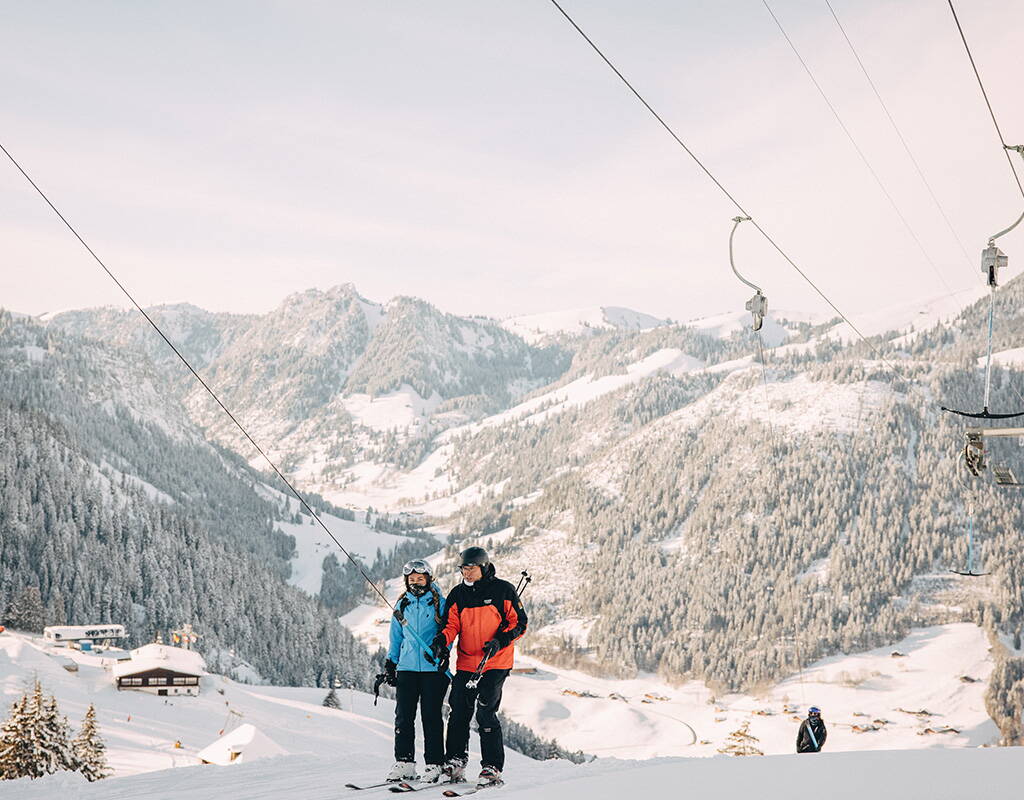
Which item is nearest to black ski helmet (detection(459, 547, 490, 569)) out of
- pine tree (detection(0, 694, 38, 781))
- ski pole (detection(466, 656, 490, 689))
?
ski pole (detection(466, 656, 490, 689))

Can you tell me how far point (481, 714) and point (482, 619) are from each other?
1.10 m

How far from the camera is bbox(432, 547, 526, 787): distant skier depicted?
953cm

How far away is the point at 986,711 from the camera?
489ft

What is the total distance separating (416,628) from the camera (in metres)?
9.80

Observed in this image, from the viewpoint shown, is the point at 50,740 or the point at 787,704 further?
the point at 787,704

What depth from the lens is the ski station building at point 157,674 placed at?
69.1m

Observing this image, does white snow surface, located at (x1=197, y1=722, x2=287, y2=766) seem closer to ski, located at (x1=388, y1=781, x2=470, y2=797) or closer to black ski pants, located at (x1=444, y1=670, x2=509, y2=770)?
ski, located at (x1=388, y1=781, x2=470, y2=797)

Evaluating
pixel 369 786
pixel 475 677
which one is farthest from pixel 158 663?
pixel 475 677

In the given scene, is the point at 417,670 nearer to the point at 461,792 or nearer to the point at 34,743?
the point at 461,792

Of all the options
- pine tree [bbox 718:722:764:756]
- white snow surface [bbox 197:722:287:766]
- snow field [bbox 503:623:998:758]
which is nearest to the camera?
white snow surface [bbox 197:722:287:766]

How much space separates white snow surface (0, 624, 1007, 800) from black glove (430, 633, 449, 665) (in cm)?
164

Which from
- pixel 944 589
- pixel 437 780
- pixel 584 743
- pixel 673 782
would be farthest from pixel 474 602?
pixel 944 589

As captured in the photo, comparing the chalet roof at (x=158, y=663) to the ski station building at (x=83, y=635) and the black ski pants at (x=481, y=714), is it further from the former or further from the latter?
the black ski pants at (x=481, y=714)

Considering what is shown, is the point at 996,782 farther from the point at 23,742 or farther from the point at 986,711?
the point at 986,711
